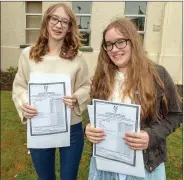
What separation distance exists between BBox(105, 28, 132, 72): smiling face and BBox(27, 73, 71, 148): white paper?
0.52 meters

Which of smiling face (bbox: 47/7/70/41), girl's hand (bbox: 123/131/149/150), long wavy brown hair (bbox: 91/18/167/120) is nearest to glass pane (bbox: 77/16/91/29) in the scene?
smiling face (bbox: 47/7/70/41)

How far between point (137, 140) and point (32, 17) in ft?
27.5

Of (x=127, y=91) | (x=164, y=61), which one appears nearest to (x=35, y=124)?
(x=127, y=91)

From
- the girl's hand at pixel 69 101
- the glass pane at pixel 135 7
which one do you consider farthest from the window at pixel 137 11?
the girl's hand at pixel 69 101

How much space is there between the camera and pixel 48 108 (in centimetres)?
181

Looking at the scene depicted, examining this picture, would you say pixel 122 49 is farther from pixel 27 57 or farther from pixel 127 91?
pixel 27 57

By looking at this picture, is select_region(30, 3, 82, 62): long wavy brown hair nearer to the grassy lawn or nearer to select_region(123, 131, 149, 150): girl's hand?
select_region(123, 131, 149, 150): girl's hand

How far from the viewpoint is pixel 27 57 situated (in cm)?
190

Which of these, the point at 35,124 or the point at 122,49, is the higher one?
the point at 122,49

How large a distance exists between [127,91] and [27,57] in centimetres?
94

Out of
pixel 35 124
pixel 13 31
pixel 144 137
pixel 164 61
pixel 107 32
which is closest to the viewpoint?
pixel 144 137

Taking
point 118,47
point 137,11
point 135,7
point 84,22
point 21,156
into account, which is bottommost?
point 21,156

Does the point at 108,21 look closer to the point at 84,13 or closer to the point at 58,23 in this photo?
the point at 84,13

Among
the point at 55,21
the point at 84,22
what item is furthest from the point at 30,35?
the point at 55,21
